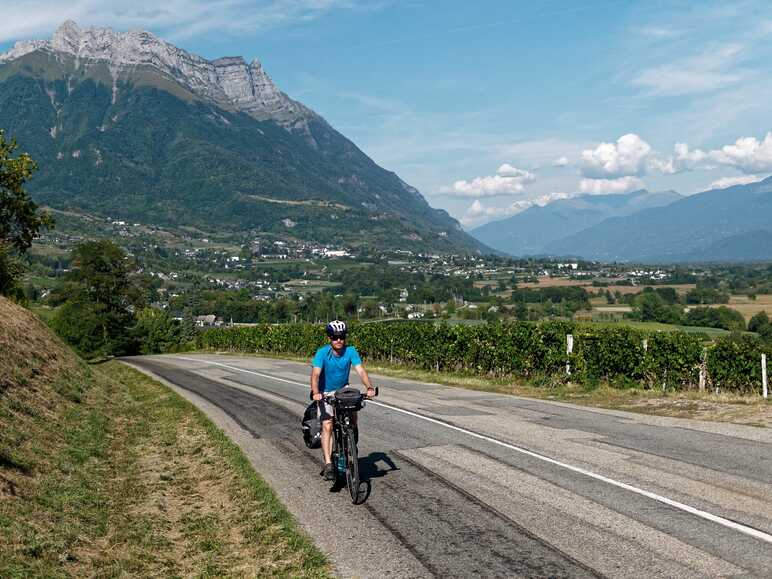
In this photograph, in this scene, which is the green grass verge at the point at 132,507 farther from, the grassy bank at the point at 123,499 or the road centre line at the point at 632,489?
the road centre line at the point at 632,489

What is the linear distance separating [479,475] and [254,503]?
11.9 feet

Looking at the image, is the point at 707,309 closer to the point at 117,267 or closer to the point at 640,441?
the point at 117,267

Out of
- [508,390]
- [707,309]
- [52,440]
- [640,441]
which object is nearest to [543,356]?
[508,390]

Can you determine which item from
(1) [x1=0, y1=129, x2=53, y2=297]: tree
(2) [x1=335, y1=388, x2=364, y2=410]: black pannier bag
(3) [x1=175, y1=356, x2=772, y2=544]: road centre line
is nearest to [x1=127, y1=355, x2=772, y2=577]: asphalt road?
(3) [x1=175, y1=356, x2=772, y2=544]: road centre line

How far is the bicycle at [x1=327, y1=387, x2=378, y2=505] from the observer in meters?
10.4

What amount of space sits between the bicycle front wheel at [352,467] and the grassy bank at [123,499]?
1132mm

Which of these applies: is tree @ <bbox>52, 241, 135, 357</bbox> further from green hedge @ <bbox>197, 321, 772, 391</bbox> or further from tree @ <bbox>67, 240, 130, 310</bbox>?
green hedge @ <bbox>197, 321, 772, 391</bbox>

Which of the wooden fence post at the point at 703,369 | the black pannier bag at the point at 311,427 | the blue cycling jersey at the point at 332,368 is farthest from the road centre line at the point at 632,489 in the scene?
the wooden fence post at the point at 703,369

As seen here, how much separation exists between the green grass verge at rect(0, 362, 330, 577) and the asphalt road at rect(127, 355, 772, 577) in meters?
0.58

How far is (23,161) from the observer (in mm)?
44219

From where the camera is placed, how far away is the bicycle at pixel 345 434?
10.4 meters

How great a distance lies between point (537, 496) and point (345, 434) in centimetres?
299

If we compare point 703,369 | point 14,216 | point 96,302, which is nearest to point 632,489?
point 703,369

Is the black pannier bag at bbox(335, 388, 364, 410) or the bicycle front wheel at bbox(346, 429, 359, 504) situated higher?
the black pannier bag at bbox(335, 388, 364, 410)
